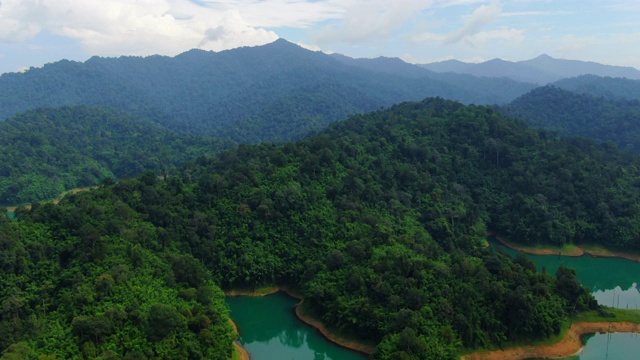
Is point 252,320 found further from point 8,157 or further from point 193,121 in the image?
point 193,121

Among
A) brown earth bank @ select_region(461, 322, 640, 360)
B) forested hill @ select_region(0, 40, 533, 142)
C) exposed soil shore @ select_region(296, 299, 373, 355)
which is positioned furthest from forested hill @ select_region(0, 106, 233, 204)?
brown earth bank @ select_region(461, 322, 640, 360)

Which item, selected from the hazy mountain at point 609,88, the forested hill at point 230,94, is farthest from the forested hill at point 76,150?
the hazy mountain at point 609,88

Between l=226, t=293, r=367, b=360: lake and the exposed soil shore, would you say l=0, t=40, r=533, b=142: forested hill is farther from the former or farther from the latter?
the exposed soil shore

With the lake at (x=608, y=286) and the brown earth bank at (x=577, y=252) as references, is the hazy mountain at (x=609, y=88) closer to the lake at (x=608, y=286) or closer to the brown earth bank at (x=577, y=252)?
the brown earth bank at (x=577, y=252)

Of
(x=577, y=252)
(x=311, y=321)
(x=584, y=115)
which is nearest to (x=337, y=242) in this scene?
(x=311, y=321)

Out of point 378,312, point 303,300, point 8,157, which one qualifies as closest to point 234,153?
point 303,300

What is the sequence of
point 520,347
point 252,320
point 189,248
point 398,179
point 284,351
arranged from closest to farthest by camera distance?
point 520,347
point 284,351
point 252,320
point 189,248
point 398,179

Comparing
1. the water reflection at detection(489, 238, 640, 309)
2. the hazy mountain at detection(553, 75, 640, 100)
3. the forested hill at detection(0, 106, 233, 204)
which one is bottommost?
the water reflection at detection(489, 238, 640, 309)
